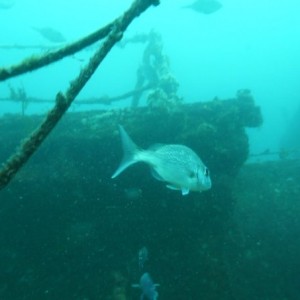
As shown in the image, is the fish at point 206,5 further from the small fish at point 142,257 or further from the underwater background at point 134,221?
the small fish at point 142,257

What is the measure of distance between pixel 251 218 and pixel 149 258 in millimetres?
3236

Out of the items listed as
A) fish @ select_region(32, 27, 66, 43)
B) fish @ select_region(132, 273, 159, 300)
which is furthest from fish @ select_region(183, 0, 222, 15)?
fish @ select_region(132, 273, 159, 300)

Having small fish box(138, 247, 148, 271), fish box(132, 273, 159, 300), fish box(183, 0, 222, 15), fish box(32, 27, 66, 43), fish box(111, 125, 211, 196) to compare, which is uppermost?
fish box(183, 0, 222, 15)

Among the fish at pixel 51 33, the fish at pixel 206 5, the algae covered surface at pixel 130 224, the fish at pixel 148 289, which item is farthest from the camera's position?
the fish at pixel 51 33

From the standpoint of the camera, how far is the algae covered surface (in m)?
6.07

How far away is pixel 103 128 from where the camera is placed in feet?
25.9

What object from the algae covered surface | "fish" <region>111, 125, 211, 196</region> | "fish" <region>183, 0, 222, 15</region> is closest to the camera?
"fish" <region>111, 125, 211, 196</region>

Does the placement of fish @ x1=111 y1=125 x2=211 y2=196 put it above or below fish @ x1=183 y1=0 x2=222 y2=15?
below

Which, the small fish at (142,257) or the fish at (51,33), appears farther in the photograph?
the fish at (51,33)

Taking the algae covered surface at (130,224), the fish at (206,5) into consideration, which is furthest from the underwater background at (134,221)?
the fish at (206,5)

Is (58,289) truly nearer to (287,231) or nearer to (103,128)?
(103,128)

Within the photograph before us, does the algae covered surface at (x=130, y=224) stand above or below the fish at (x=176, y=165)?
below

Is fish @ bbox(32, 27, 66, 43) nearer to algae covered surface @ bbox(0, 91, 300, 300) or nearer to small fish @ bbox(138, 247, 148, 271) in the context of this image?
algae covered surface @ bbox(0, 91, 300, 300)

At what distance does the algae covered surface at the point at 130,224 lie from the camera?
6074 mm
